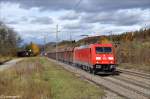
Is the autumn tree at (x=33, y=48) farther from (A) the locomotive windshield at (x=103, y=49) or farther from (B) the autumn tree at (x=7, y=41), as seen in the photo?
(A) the locomotive windshield at (x=103, y=49)

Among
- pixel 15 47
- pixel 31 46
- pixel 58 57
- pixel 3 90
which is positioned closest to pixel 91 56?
pixel 3 90

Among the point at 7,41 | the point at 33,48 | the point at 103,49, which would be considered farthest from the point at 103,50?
the point at 33,48

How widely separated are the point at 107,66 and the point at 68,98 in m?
18.2

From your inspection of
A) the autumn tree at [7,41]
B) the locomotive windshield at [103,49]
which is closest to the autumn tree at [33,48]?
the autumn tree at [7,41]

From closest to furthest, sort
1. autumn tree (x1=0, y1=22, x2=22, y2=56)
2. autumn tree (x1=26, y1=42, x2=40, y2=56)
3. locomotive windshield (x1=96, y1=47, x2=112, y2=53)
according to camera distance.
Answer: locomotive windshield (x1=96, y1=47, x2=112, y2=53) < autumn tree (x1=0, y1=22, x2=22, y2=56) < autumn tree (x1=26, y1=42, x2=40, y2=56)

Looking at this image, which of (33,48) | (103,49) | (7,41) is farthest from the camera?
(33,48)

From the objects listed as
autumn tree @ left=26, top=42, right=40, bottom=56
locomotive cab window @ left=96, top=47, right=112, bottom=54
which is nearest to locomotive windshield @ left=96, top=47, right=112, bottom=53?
locomotive cab window @ left=96, top=47, right=112, bottom=54

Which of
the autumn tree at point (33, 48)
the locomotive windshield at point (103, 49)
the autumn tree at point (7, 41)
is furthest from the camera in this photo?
the autumn tree at point (33, 48)

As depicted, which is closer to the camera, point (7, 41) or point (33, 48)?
point (7, 41)

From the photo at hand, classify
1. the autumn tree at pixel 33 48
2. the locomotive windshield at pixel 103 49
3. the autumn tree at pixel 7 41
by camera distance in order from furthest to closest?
1. the autumn tree at pixel 33 48
2. the autumn tree at pixel 7 41
3. the locomotive windshield at pixel 103 49

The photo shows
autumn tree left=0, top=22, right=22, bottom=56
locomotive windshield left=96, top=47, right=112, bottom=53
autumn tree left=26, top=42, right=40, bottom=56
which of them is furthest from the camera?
autumn tree left=26, top=42, right=40, bottom=56

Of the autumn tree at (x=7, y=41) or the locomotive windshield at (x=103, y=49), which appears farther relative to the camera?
the autumn tree at (x=7, y=41)

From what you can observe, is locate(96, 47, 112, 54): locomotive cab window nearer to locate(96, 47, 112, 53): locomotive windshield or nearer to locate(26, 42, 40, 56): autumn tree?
locate(96, 47, 112, 53): locomotive windshield

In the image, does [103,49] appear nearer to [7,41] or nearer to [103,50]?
[103,50]
